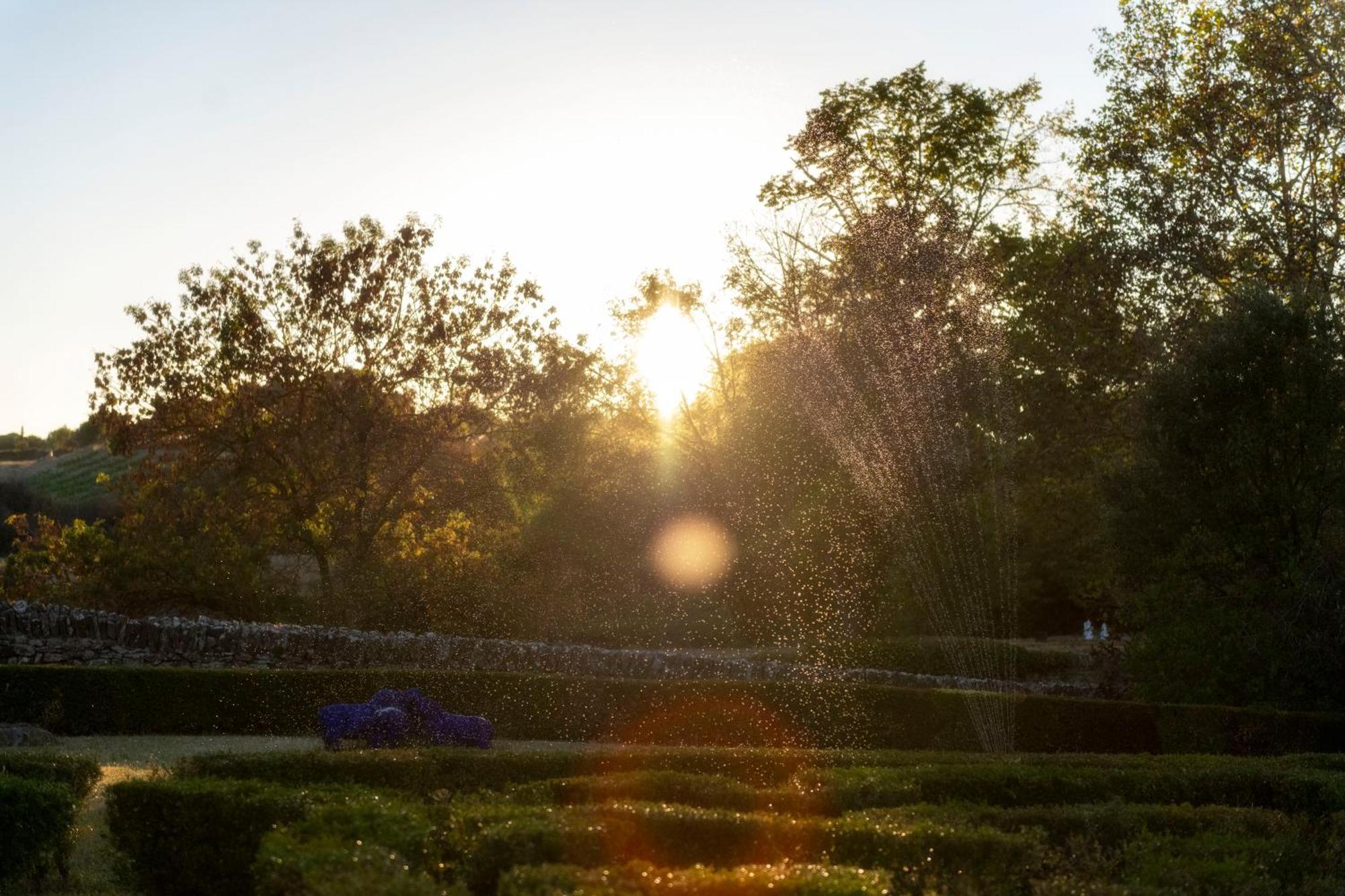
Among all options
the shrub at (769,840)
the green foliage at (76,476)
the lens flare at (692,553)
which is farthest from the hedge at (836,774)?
the green foliage at (76,476)

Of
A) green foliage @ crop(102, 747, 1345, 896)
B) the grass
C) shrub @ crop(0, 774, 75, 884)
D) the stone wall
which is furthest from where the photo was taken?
the stone wall

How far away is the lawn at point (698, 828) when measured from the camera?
21.1 ft

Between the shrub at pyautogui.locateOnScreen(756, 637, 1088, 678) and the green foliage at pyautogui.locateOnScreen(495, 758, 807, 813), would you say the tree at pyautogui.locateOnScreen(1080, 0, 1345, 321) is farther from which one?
the green foliage at pyautogui.locateOnScreen(495, 758, 807, 813)

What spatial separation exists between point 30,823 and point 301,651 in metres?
13.3

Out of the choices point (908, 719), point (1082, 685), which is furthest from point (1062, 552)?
point (908, 719)

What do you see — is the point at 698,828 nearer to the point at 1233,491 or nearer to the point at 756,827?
the point at 756,827

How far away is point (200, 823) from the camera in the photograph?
27.7 feet

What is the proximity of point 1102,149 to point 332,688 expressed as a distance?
1970 centimetres

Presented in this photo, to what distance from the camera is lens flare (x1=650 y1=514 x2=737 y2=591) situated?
34.7 metres

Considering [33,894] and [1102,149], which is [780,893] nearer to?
[33,894]

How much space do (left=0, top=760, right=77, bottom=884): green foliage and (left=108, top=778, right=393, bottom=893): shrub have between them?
347 mm

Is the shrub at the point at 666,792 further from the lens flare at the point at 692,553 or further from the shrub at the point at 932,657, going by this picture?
the lens flare at the point at 692,553

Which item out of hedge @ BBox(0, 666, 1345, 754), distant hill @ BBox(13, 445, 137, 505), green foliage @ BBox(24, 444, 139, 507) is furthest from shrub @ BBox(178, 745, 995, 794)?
distant hill @ BBox(13, 445, 137, 505)

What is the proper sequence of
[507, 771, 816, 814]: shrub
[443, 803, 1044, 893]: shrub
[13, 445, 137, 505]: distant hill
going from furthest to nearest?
[13, 445, 137, 505]: distant hill < [507, 771, 816, 814]: shrub < [443, 803, 1044, 893]: shrub
